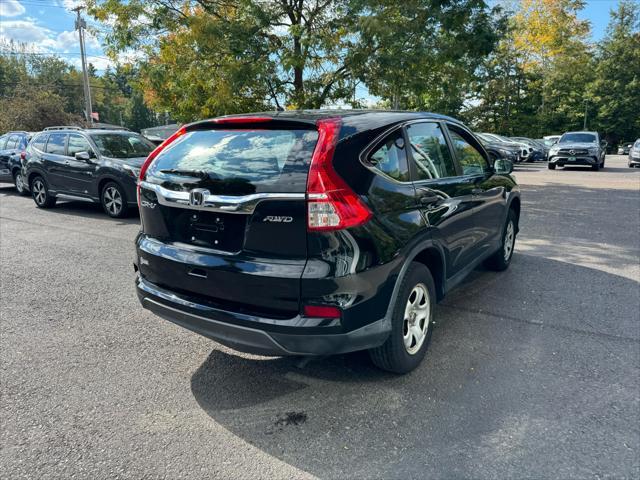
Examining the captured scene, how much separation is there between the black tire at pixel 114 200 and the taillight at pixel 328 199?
7.26 metres

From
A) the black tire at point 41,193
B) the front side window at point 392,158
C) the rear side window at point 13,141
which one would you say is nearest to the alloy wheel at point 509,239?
the front side window at point 392,158

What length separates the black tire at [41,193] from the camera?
1038cm

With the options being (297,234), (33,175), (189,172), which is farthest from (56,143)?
(297,234)

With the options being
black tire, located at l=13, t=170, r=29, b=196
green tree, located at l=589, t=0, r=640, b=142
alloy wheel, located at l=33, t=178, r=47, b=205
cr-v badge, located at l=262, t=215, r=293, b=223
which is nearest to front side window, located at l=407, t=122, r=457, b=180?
cr-v badge, located at l=262, t=215, r=293, b=223

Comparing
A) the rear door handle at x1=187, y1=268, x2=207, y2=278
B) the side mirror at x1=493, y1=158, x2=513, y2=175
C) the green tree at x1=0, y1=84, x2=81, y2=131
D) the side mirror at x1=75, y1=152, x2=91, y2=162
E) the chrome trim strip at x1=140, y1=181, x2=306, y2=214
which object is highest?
Answer: the green tree at x1=0, y1=84, x2=81, y2=131

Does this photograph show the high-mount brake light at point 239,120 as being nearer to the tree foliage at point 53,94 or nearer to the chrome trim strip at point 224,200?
the chrome trim strip at point 224,200

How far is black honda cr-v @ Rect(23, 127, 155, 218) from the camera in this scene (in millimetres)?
8984

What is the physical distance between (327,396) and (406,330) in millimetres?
678

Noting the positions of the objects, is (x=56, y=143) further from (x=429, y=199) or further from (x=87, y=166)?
(x=429, y=199)

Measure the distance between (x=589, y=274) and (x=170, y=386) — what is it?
471cm

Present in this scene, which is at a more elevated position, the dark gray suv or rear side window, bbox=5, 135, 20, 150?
rear side window, bbox=5, 135, 20, 150

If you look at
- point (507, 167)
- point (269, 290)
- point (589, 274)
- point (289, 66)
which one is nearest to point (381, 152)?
point (269, 290)

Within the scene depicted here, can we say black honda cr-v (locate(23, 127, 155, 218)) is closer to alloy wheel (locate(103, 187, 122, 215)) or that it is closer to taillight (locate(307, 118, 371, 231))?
alloy wheel (locate(103, 187, 122, 215))

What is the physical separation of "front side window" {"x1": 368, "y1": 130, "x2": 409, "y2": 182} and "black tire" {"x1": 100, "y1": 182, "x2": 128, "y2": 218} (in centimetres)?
706
